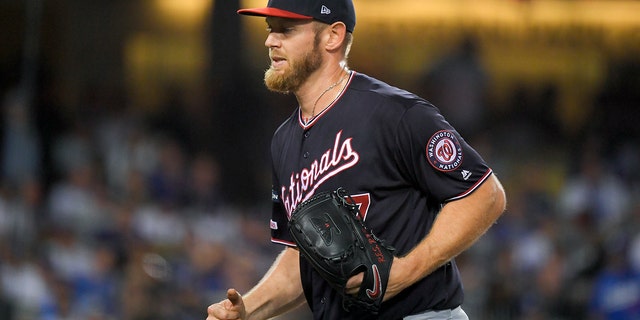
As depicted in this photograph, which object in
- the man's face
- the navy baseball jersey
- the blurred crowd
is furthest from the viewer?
the blurred crowd

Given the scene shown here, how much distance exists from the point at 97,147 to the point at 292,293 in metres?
5.76

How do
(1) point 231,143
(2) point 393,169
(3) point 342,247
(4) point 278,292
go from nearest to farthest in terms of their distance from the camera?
(3) point 342,247 < (2) point 393,169 < (4) point 278,292 < (1) point 231,143

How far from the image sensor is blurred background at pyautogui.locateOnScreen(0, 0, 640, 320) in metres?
7.28

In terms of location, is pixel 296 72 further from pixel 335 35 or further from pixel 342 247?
pixel 342 247

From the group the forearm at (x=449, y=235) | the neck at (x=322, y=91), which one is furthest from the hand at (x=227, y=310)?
the neck at (x=322, y=91)

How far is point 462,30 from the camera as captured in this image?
36.3 ft

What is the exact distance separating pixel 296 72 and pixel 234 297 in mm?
710

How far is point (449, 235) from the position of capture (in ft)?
9.36

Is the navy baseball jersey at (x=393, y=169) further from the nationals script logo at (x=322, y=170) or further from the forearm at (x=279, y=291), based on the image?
the forearm at (x=279, y=291)

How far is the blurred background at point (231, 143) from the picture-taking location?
7.28 meters

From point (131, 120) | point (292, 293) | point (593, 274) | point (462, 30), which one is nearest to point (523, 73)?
point (462, 30)

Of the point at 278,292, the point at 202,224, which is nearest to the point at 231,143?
the point at 202,224

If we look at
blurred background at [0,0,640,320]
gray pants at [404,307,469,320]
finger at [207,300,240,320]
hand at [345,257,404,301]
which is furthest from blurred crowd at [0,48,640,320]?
hand at [345,257,404,301]

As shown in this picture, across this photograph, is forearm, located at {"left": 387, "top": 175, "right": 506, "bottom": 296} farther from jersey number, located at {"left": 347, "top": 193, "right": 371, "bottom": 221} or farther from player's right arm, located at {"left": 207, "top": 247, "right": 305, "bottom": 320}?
player's right arm, located at {"left": 207, "top": 247, "right": 305, "bottom": 320}
